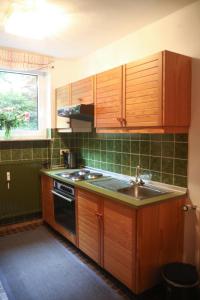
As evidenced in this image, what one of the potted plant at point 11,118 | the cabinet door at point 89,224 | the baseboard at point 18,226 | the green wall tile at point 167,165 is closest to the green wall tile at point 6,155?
the potted plant at point 11,118

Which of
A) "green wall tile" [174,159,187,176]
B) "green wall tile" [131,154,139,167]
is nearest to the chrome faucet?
"green wall tile" [131,154,139,167]

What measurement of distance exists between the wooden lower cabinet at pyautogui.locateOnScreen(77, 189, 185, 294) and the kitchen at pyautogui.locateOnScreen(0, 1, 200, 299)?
0.56 feet

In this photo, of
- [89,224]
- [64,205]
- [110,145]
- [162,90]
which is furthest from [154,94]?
[64,205]

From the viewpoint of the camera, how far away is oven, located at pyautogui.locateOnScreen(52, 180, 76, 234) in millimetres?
2660

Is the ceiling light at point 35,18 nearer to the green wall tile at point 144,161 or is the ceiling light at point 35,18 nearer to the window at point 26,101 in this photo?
the window at point 26,101

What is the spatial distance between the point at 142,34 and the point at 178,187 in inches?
59.8

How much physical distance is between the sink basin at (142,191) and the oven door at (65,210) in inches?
24.6

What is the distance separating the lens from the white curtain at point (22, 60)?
2982 mm

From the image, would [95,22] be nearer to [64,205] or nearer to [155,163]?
[155,163]

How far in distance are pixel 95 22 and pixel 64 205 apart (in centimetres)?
193

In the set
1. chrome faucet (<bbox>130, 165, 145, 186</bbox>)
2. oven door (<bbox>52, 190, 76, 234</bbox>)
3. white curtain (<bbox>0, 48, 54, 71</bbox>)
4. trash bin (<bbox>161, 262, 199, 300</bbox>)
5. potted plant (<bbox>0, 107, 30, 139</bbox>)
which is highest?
white curtain (<bbox>0, 48, 54, 71</bbox>)

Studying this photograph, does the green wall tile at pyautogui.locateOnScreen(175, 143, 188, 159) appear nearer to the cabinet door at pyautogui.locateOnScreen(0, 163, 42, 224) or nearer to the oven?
the oven

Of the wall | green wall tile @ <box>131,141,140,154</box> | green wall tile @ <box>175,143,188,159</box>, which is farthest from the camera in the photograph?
green wall tile @ <box>131,141,140,154</box>

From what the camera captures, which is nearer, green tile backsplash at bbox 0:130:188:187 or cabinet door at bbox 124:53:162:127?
cabinet door at bbox 124:53:162:127
